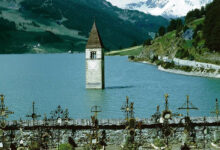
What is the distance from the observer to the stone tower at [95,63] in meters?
76.7

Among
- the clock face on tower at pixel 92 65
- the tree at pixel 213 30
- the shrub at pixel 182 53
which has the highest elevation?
the tree at pixel 213 30

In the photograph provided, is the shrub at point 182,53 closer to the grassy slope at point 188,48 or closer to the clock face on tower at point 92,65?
the grassy slope at point 188,48

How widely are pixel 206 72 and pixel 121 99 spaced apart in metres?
50.4

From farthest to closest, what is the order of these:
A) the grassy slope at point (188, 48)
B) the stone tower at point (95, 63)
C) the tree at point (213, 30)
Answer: the grassy slope at point (188, 48) < the tree at point (213, 30) < the stone tower at point (95, 63)

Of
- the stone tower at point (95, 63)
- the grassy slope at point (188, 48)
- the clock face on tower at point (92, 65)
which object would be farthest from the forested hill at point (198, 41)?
the clock face on tower at point (92, 65)

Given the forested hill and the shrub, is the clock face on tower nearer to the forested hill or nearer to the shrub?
the forested hill

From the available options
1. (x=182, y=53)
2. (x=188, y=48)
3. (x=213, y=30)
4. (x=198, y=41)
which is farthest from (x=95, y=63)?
(x=188, y=48)

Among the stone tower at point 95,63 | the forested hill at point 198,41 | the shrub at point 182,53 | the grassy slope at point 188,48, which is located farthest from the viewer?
the shrub at point 182,53

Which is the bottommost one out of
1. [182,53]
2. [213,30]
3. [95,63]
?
[95,63]

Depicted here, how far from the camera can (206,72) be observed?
366 ft

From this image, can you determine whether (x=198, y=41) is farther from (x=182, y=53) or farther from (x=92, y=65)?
(x=92, y=65)

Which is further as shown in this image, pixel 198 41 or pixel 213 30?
pixel 198 41

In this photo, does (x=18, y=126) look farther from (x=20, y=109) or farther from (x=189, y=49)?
(x=189, y=49)

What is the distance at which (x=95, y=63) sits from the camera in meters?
76.7
